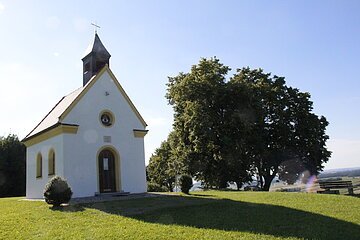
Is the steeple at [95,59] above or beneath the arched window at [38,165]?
above

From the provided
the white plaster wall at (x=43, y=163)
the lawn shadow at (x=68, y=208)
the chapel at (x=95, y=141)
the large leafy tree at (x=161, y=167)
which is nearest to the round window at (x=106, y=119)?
the chapel at (x=95, y=141)

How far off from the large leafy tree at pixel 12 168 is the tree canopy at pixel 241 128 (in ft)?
67.3

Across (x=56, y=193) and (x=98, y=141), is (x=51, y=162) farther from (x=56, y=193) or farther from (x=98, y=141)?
(x=56, y=193)

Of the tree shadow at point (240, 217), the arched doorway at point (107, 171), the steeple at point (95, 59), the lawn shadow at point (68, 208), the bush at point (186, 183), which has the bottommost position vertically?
the tree shadow at point (240, 217)

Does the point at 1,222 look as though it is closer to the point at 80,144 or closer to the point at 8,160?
the point at 80,144

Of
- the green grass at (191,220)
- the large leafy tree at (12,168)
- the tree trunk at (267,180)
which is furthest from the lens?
the large leafy tree at (12,168)

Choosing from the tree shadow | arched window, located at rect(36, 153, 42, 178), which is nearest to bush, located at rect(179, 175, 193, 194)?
the tree shadow

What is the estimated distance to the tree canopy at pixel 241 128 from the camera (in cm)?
3050

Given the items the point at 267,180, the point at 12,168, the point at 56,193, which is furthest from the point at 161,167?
the point at 56,193

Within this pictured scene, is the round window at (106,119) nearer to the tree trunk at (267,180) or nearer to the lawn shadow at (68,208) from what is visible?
the lawn shadow at (68,208)

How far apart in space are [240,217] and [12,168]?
3736cm

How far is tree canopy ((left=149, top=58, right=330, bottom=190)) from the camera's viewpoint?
100 feet

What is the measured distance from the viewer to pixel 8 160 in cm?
4256

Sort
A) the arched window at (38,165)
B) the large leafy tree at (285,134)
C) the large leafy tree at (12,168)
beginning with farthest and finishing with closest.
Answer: the large leafy tree at (12,168), the large leafy tree at (285,134), the arched window at (38,165)
